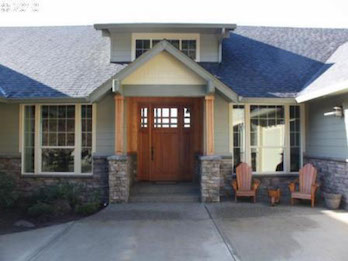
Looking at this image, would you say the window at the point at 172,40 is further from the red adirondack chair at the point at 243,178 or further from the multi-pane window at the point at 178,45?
the red adirondack chair at the point at 243,178

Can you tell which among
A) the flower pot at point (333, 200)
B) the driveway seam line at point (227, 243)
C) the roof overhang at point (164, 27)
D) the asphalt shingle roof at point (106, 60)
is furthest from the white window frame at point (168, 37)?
the driveway seam line at point (227, 243)

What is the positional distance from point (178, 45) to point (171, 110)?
6.47ft

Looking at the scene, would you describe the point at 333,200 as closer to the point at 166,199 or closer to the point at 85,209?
the point at 166,199

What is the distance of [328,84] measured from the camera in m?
7.72

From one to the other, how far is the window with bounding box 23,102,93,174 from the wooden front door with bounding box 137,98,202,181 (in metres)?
1.70

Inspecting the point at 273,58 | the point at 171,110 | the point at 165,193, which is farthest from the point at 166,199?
the point at 273,58

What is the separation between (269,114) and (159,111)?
3.16m

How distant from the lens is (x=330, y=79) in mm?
7977

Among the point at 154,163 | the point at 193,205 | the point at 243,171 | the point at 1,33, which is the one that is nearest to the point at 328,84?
the point at 243,171

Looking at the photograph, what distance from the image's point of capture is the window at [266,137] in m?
9.12

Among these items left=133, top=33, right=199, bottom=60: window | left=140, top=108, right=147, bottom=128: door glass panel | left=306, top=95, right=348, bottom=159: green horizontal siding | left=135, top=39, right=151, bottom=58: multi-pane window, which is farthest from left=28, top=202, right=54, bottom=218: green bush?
left=306, top=95, right=348, bottom=159: green horizontal siding

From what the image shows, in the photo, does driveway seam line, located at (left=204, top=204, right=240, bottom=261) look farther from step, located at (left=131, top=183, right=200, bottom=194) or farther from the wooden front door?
the wooden front door

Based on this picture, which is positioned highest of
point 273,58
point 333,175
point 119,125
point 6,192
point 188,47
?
point 188,47

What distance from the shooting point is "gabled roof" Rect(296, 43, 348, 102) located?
718 cm
